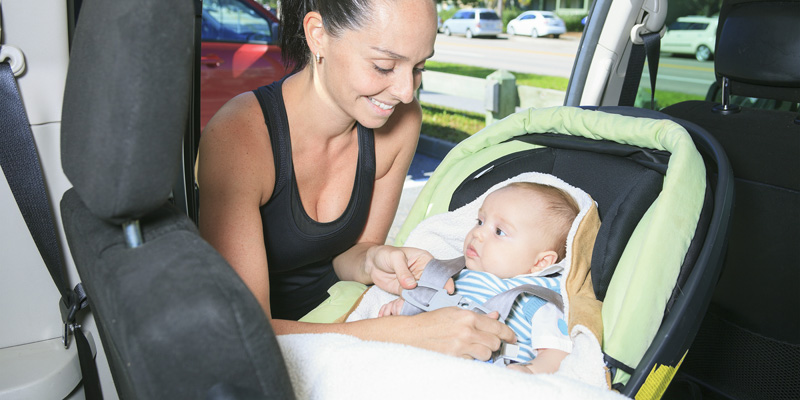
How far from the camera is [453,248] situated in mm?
1838

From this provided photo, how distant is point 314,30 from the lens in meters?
1.57

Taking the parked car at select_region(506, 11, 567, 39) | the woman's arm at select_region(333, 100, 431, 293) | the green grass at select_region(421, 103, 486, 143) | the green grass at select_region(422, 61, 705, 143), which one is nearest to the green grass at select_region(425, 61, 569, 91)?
the green grass at select_region(422, 61, 705, 143)

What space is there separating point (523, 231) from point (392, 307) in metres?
0.40

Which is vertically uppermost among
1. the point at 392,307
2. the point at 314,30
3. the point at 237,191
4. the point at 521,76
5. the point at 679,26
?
the point at 314,30

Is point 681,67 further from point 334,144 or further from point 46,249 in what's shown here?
point 46,249

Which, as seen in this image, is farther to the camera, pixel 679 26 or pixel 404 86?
pixel 679 26

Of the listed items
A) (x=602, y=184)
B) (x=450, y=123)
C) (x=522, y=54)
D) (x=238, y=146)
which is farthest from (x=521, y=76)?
(x=238, y=146)

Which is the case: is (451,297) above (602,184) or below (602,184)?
below

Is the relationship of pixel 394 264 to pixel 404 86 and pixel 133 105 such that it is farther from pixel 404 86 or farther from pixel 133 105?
pixel 133 105

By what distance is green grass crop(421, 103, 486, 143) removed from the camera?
696 centimetres

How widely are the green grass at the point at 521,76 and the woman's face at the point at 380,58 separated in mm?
6123

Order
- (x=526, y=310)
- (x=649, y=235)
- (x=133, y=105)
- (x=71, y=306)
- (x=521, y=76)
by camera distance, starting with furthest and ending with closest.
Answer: (x=521, y=76), (x=526, y=310), (x=71, y=306), (x=649, y=235), (x=133, y=105)

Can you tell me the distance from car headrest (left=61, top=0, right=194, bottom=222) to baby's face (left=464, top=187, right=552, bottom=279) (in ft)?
3.50

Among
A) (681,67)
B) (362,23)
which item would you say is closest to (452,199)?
(362,23)
